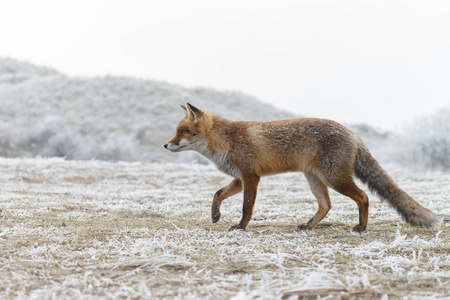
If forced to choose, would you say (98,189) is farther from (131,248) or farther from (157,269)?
(157,269)

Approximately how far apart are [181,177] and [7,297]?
1175 centimetres

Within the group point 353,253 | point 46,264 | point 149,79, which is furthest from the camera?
point 149,79

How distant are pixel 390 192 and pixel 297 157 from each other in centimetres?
135

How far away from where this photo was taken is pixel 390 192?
6.46 meters

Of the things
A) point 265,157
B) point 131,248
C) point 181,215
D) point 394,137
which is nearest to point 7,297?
point 131,248

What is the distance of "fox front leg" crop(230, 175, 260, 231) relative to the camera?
6.57 metres

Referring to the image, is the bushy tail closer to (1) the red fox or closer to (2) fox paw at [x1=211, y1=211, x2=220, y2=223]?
(1) the red fox

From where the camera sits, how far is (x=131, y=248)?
4.89 m

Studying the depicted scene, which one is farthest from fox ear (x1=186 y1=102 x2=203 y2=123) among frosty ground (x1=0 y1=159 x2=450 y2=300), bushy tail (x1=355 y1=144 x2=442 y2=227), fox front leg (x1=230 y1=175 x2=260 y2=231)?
bushy tail (x1=355 y1=144 x2=442 y2=227)

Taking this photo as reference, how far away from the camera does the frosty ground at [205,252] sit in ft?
11.4

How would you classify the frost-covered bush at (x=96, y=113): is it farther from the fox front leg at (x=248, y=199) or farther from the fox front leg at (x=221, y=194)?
the fox front leg at (x=248, y=199)

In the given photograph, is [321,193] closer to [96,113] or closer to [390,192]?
[390,192]

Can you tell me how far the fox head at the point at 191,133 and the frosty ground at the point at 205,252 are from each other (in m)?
1.20

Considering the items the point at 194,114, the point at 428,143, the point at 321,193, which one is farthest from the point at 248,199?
the point at 428,143
